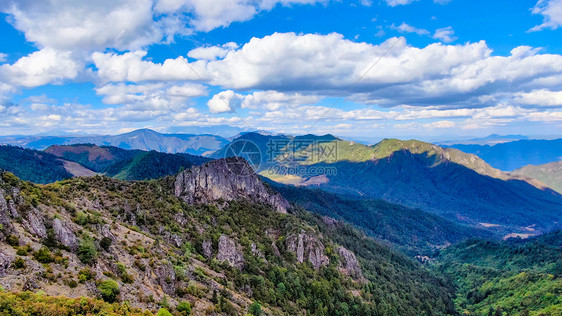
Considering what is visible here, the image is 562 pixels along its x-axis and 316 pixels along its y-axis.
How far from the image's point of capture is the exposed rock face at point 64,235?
38094 mm

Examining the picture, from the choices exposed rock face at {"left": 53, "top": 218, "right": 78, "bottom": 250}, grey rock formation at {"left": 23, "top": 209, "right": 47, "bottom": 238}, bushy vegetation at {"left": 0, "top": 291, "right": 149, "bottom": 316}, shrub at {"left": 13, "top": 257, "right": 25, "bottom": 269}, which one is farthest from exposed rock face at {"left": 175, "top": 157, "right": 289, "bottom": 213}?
bushy vegetation at {"left": 0, "top": 291, "right": 149, "bottom": 316}

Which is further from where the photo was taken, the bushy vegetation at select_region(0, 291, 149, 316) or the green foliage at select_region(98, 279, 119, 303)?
the green foliage at select_region(98, 279, 119, 303)

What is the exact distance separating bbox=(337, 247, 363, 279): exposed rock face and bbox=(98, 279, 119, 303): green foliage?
92.0 m

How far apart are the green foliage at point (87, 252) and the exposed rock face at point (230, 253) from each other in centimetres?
3974

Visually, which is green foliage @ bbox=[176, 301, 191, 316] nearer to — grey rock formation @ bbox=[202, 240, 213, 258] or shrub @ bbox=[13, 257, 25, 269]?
shrub @ bbox=[13, 257, 25, 269]

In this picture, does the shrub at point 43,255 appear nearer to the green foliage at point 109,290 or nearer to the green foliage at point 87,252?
the green foliage at point 87,252

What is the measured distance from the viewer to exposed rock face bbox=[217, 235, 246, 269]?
3004 inches

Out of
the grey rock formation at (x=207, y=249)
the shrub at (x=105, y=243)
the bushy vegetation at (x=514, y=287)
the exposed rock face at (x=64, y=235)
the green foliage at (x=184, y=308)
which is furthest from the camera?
the bushy vegetation at (x=514, y=287)

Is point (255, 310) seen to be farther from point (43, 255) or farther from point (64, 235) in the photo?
point (43, 255)

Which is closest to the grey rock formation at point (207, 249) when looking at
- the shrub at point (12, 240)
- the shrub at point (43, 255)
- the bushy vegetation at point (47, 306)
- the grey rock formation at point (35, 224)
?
the grey rock formation at point (35, 224)

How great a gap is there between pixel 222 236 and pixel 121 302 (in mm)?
46557

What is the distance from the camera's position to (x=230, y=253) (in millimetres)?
78062

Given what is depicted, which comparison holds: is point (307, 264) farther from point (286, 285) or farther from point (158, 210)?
point (158, 210)

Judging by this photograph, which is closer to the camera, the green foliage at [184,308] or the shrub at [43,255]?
the shrub at [43,255]
